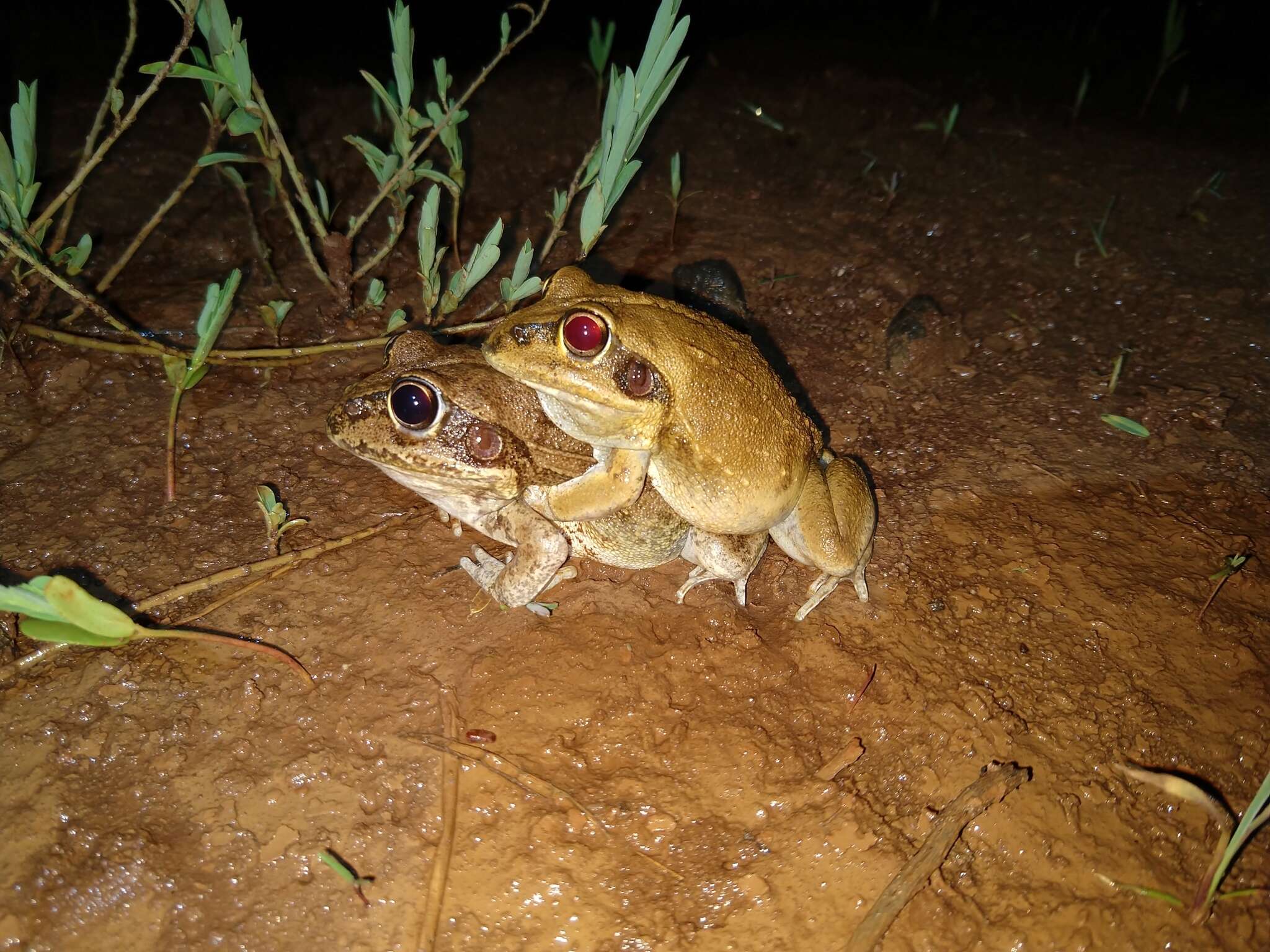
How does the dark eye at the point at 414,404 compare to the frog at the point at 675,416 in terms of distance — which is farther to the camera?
the dark eye at the point at 414,404

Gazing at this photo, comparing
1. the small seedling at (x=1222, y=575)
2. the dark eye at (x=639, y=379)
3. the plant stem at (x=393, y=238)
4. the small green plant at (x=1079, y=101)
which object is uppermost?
the small green plant at (x=1079, y=101)

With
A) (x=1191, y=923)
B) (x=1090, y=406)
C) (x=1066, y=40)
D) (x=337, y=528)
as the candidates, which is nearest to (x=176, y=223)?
(x=337, y=528)

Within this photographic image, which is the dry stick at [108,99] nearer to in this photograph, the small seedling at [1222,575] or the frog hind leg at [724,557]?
the frog hind leg at [724,557]

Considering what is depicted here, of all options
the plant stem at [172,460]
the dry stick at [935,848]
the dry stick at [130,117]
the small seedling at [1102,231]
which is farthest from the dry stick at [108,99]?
the small seedling at [1102,231]

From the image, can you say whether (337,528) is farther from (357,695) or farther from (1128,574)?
(1128,574)

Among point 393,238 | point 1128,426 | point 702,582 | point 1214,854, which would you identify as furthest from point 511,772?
point 1128,426

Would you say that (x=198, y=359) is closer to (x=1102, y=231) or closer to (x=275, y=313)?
(x=275, y=313)

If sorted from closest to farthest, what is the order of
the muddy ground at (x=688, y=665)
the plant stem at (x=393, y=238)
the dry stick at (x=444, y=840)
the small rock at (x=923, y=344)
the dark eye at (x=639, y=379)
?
the dry stick at (x=444, y=840) → the muddy ground at (x=688, y=665) → the dark eye at (x=639, y=379) → the plant stem at (x=393, y=238) → the small rock at (x=923, y=344)
